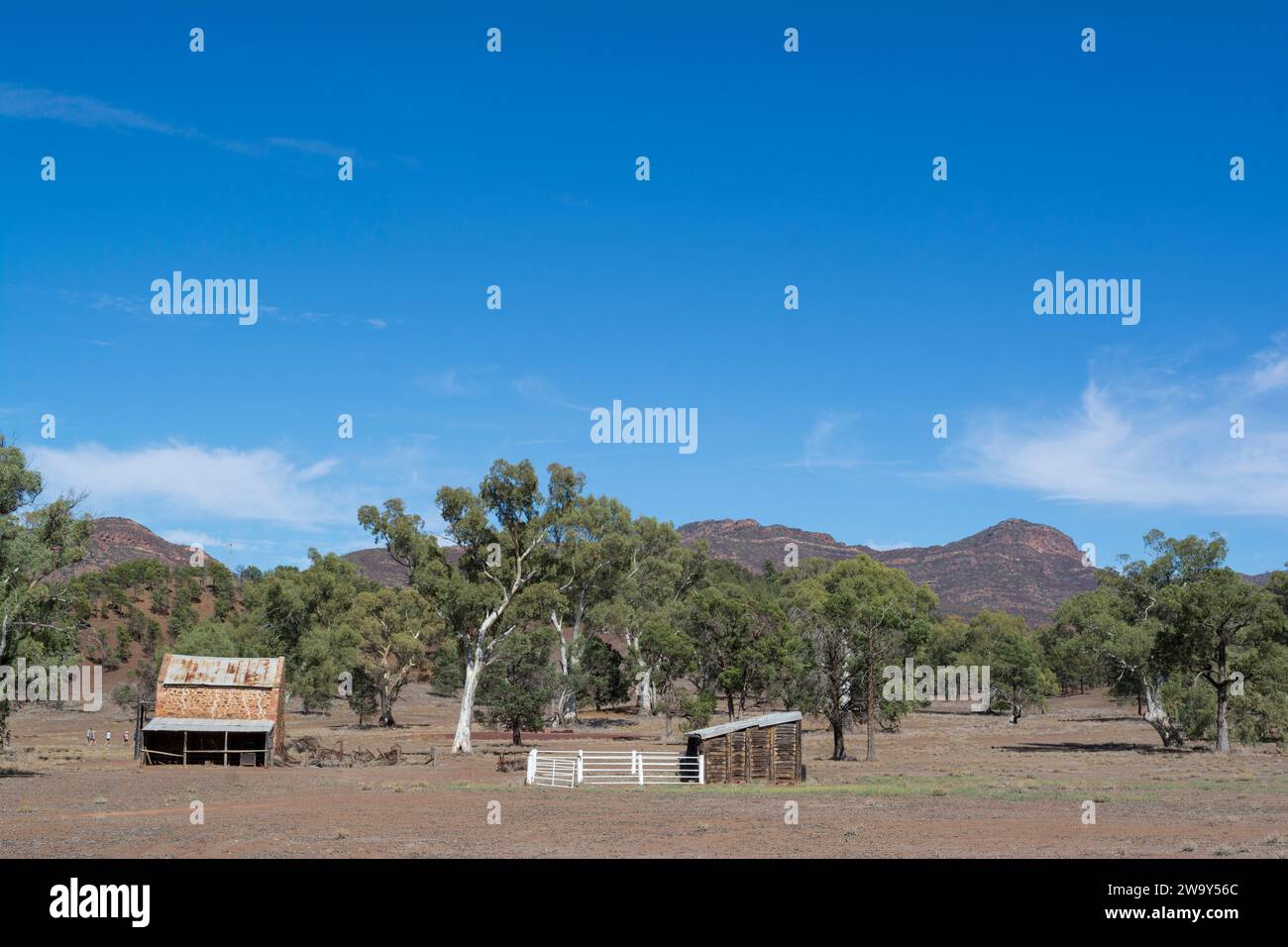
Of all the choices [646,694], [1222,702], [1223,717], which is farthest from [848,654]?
[646,694]

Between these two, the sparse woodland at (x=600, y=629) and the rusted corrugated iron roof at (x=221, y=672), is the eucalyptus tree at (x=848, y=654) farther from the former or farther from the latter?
the rusted corrugated iron roof at (x=221, y=672)

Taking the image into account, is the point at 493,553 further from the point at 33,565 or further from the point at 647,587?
the point at 647,587

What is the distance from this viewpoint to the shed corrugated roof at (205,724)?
45.1 metres

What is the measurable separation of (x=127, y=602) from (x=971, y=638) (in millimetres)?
100623

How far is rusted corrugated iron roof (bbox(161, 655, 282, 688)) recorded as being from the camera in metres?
47.2

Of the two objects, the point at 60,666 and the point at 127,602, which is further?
the point at 127,602

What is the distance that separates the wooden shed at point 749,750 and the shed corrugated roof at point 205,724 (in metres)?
21.0

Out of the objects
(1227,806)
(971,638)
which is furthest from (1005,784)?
(971,638)

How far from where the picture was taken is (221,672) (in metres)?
47.8

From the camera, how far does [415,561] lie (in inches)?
2869

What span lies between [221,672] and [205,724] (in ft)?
9.47

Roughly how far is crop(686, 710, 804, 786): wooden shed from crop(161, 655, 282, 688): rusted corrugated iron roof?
73.1 ft

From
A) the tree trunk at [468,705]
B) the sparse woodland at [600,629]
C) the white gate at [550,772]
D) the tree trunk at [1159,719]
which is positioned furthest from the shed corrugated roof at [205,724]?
the tree trunk at [1159,719]
